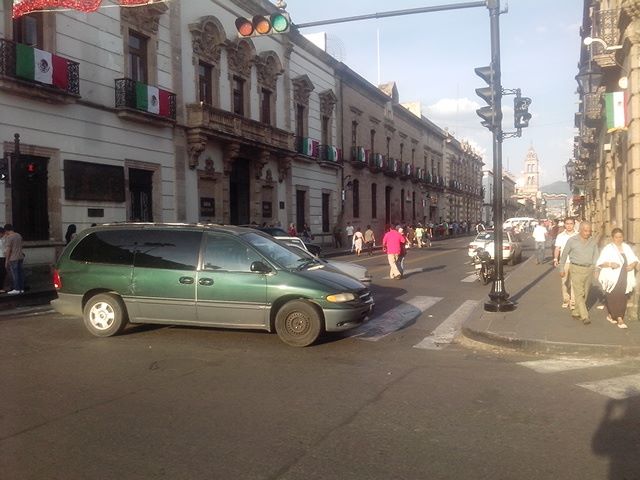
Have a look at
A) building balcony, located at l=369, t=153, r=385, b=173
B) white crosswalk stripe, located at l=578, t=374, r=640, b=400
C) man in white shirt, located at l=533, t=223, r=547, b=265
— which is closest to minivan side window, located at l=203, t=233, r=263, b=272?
white crosswalk stripe, located at l=578, t=374, r=640, b=400

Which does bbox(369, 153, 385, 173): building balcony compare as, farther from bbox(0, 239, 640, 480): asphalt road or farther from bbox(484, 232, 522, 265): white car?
bbox(0, 239, 640, 480): asphalt road

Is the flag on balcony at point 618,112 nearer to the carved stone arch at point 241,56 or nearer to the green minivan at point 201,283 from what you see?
the green minivan at point 201,283

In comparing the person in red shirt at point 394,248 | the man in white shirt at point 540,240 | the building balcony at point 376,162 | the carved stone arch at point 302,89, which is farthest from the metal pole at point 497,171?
the building balcony at point 376,162

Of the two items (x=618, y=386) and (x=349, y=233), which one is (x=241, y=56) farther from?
(x=618, y=386)

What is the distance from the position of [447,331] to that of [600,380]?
10.8 feet

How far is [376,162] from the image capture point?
4712 cm

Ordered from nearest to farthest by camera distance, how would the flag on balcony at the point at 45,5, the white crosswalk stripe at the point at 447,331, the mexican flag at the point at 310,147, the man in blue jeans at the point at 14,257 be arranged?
the white crosswalk stripe at the point at 447,331, the man in blue jeans at the point at 14,257, the flag on balcony at the point at 45,5, the mexican flag at the point at 310,147

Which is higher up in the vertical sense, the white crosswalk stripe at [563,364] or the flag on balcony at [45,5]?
the flag on balcony at [45,5]

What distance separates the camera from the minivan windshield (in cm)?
849

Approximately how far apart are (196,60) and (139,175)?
6.20 metres

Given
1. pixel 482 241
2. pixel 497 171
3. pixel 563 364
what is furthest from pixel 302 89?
pixel 563 364

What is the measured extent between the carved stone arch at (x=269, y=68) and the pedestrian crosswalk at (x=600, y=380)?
26.5 metres

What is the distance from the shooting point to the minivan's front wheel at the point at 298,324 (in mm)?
8039

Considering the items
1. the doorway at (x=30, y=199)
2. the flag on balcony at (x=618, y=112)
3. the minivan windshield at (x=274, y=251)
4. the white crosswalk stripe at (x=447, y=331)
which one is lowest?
the white crosswalk stripe at (x=447, y=331)
